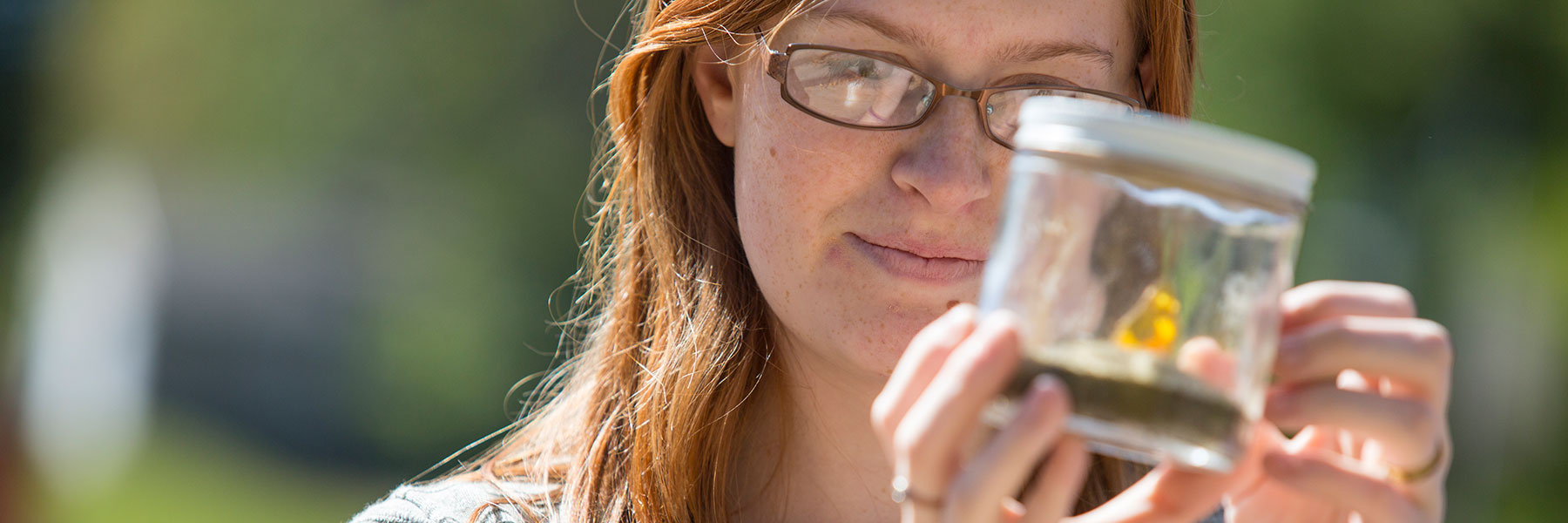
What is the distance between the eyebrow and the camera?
1.71 m

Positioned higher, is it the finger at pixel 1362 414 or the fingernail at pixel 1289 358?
the fingernail at pixel 1289 358

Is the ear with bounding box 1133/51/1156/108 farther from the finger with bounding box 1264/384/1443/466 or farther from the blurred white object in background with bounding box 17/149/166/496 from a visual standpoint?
the blurred white object in background with bounding box 17/149/166/496

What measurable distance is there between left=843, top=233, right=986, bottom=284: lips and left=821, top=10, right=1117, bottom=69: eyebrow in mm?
269

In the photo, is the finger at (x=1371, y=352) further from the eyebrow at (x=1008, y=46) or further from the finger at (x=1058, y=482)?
the eyebrow at (x=1008, y=46)

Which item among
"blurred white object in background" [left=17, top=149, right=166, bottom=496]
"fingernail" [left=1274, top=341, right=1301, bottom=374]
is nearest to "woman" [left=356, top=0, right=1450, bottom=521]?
"fingernail" [left=1274, top=341, right=1301, bottom=374]

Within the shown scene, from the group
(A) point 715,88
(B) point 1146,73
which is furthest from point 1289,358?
(A) point 715,88

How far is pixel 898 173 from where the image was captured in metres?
1.69

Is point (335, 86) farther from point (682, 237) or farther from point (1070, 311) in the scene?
point (1070, 311)

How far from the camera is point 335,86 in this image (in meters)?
8.85

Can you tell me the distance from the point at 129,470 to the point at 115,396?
2.73 feet

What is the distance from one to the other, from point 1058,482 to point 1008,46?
0.82m

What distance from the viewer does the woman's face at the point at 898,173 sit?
1.69 metres

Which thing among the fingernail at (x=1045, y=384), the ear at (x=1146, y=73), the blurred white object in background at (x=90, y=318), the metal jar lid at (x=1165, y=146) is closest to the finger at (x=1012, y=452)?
the fingernail at (x=1045, y=384)

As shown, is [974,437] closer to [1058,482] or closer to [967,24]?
[1058,482]
